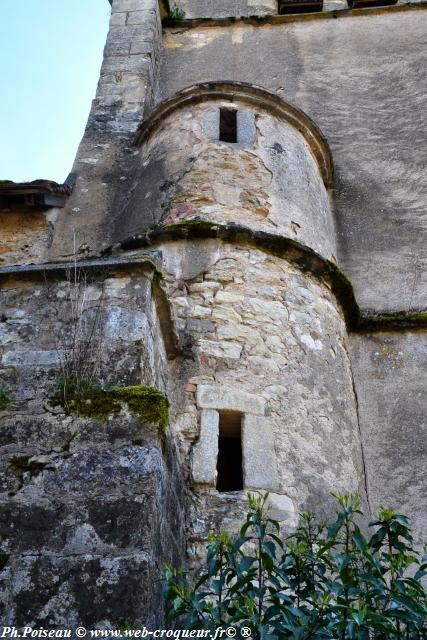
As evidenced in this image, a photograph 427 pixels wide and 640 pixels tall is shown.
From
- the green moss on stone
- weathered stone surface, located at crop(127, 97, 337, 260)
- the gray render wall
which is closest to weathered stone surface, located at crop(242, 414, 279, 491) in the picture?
the gray render wall

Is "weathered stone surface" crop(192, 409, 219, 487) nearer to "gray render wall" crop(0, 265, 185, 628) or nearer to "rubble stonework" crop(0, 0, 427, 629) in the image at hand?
"rubble stonework" crop(0, 0, 427, 629)

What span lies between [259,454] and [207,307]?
3.89ft

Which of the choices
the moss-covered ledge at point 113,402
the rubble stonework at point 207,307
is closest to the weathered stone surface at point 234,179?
the rubble stonework at point 207,307

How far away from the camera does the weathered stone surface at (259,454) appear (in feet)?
15.1

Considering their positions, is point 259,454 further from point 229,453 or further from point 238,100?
point 238,100

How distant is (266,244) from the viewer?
5828 mm

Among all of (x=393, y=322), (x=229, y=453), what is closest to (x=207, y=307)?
(x=229, y=453)

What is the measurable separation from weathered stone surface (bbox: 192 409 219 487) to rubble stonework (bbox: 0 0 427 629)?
13 mm

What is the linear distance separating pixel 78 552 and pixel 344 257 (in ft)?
15.9

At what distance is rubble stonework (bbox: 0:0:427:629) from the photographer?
3.18 metres

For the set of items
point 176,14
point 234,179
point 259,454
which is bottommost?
point 259,454

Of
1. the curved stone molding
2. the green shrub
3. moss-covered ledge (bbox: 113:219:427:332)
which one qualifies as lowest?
the green shrub

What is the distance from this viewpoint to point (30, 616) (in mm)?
2811

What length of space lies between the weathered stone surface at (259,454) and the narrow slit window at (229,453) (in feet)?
0.41
